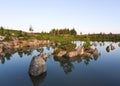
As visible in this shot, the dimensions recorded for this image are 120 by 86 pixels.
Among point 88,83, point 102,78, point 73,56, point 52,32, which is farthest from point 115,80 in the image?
point 52,32

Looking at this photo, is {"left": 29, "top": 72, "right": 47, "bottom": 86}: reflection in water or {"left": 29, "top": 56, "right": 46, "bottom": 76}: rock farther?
{"left": 29, "top": 56, "right": 46, "bottom": 76}: rock

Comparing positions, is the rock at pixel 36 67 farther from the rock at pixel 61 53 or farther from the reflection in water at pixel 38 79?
the rock at pixel 61 53

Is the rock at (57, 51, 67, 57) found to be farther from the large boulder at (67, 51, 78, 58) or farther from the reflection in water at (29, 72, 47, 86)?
the reflection in water at (29, 72, 47, 86)

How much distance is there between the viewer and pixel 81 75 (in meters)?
30.2

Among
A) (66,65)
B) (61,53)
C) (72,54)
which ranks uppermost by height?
(61,53)

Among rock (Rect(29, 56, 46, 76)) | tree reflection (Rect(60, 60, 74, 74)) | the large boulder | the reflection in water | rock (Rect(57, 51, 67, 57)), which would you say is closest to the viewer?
the reflection in water

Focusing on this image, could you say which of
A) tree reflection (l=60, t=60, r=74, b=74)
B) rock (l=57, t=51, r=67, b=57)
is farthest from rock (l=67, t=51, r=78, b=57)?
tree reflection (l=60, t=60, r=74, b=74)

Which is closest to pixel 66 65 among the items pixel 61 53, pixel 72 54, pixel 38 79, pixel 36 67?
pixel 72 54

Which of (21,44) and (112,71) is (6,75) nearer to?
(112,71)

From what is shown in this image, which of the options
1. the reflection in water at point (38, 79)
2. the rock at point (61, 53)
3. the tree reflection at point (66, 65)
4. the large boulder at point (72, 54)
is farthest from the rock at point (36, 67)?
the rock at point (61, 53)

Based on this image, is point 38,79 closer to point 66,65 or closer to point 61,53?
point 66,65

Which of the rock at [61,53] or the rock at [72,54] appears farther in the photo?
the rock at [61,53]

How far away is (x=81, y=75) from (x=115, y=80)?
574 centimetres

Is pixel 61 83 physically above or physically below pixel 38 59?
below
